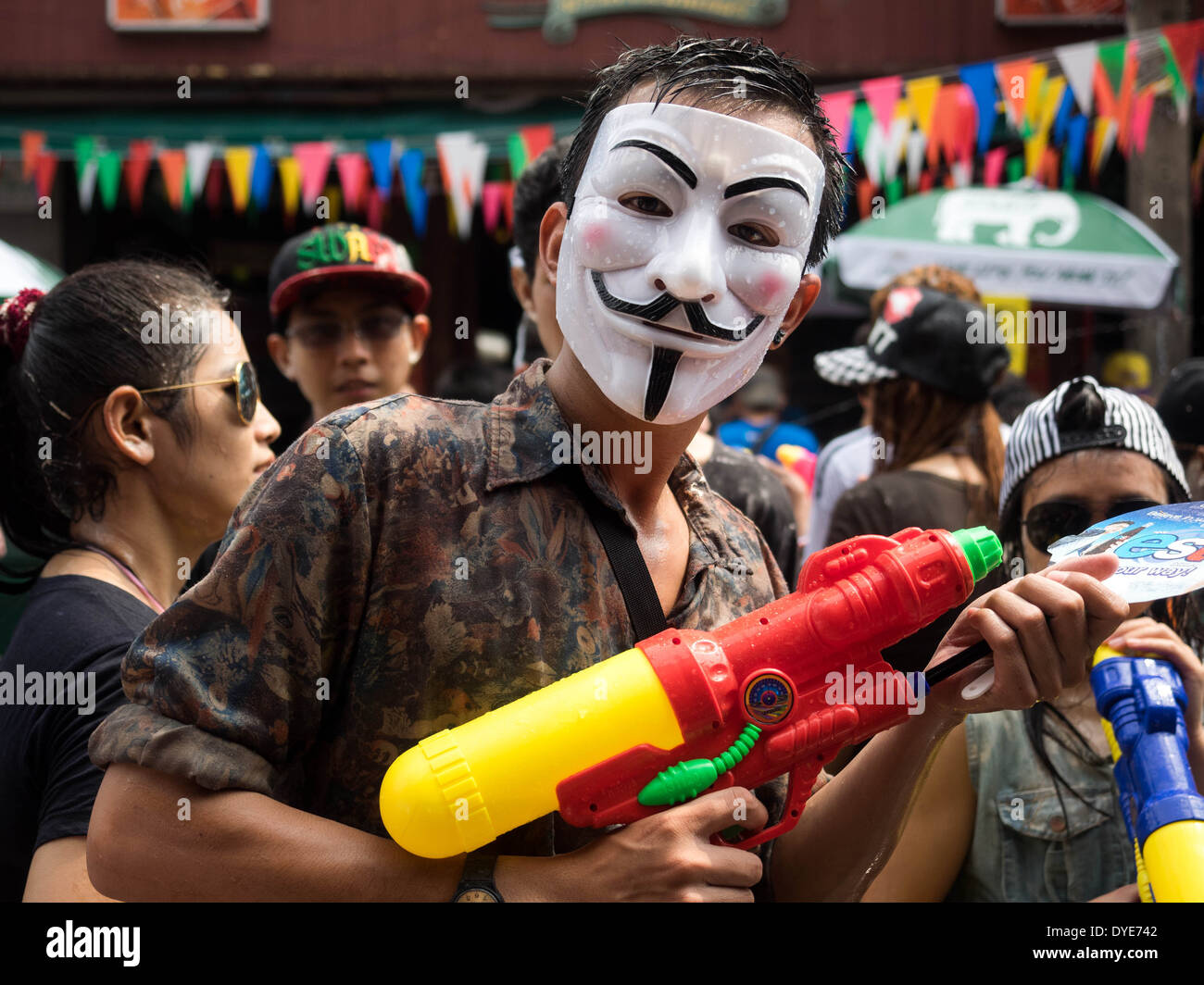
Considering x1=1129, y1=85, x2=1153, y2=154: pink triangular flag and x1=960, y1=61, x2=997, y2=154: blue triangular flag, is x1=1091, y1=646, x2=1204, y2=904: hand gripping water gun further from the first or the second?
x1=1129, y1=85, x2=1153, y2=154: pink triangular flag

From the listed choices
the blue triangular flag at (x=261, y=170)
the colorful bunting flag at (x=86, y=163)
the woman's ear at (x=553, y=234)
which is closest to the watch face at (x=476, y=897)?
the woman's ear at (x=553, y=234)

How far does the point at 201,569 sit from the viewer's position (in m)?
3.28

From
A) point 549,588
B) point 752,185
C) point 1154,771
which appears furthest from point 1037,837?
point 752,185

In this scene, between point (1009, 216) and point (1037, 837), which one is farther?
point (1009, 216)

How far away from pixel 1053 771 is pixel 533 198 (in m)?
1.96

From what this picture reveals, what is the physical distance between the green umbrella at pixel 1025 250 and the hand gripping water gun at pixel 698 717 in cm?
552

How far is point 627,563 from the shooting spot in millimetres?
1712

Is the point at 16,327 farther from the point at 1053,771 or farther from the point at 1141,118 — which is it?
the point at 1141,118

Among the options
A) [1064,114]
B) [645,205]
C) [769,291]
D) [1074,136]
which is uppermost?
[1064,114]

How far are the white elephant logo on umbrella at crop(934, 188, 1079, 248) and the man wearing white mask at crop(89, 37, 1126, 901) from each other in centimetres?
552

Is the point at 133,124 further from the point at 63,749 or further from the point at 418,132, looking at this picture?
the point at 63,749

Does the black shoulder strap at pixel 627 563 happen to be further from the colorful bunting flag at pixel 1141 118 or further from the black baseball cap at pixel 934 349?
the colorful bunting flag at pixel 1141 118
